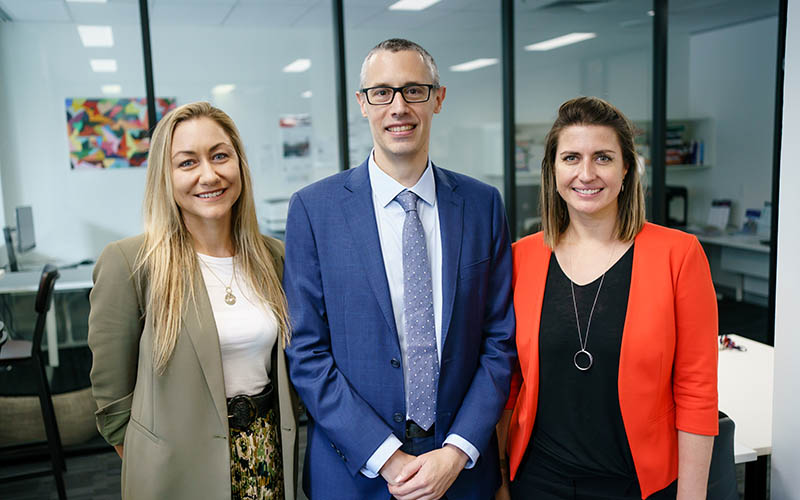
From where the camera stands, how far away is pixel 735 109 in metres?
6.45

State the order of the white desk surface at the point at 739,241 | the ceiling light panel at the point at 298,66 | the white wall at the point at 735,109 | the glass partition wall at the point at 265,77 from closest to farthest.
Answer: the glass partition wall at the point at 265,77
the ceiling light panel at the point at 298,66
the white desk surface at the point at 739,241
the white wall at the point at 735,109

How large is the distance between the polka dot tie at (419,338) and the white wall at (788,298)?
103 centimetres

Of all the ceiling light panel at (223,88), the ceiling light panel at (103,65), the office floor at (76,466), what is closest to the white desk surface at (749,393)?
the office floor at (76,466)

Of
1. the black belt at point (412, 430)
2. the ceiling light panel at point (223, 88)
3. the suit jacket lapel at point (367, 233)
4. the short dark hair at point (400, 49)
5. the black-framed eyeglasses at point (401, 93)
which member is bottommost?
the black belt at point (412, 430)

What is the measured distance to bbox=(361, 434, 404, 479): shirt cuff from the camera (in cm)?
153

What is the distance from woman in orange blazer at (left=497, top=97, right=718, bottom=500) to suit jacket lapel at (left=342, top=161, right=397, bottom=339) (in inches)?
15.3

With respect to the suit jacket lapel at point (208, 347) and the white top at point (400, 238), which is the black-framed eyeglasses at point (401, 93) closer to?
the white top at point (400, 238)

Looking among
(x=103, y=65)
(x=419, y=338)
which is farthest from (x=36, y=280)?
(x=419, y=338)

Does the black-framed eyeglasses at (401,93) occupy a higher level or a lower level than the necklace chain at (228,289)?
higher

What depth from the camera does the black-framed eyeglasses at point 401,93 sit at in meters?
1.58

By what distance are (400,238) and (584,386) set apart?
59 centimetres

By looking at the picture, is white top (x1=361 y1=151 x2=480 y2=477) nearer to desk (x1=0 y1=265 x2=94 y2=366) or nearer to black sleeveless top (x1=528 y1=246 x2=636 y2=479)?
black sleeveless top (x1=528 y1=246 x2=636 y2=479)

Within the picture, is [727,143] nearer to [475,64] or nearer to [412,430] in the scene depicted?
[475,64]

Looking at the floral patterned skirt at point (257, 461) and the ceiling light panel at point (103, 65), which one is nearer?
the floral patterned skirt at point (257, 461)
